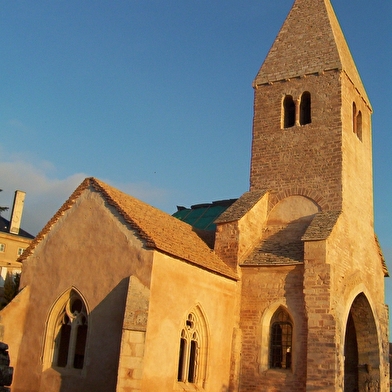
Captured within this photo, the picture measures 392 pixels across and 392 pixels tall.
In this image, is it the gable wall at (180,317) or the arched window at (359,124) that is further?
the arched window at (359,124)

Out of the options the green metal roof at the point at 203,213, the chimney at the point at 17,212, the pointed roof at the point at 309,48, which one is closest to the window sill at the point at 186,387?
the green metal roof at the point at 203,213

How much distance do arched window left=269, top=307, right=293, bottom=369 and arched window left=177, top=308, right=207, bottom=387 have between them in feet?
9.21

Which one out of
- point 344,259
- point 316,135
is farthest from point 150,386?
point 316,135

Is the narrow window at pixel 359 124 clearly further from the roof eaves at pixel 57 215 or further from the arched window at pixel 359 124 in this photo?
the roof eaves at pixel 57 215

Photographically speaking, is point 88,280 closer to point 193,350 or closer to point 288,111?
point 193,350

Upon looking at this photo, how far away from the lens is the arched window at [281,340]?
18.7 meters

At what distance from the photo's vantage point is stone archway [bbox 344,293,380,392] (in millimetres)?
21922

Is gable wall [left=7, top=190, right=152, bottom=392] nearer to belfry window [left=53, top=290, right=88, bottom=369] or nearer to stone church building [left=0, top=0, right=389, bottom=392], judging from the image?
stone church building [left=0, top=0, right=389, bottom=392]

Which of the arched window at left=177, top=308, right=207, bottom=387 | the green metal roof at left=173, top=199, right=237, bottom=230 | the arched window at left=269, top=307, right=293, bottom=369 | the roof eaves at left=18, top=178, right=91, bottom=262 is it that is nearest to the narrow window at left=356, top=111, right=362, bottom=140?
the green metal roof at left=173, top=199, right=237, bottom=230

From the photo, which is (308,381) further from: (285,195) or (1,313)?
(1,313)

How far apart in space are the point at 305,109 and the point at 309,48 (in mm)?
2896

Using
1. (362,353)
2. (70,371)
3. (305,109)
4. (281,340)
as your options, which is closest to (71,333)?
(70,371)

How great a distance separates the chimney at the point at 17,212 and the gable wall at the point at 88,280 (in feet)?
87.7

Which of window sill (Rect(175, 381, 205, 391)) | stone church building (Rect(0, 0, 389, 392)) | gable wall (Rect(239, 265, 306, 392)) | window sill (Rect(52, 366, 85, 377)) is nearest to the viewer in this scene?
window sill (Rect(52, 366, 85, 377))
